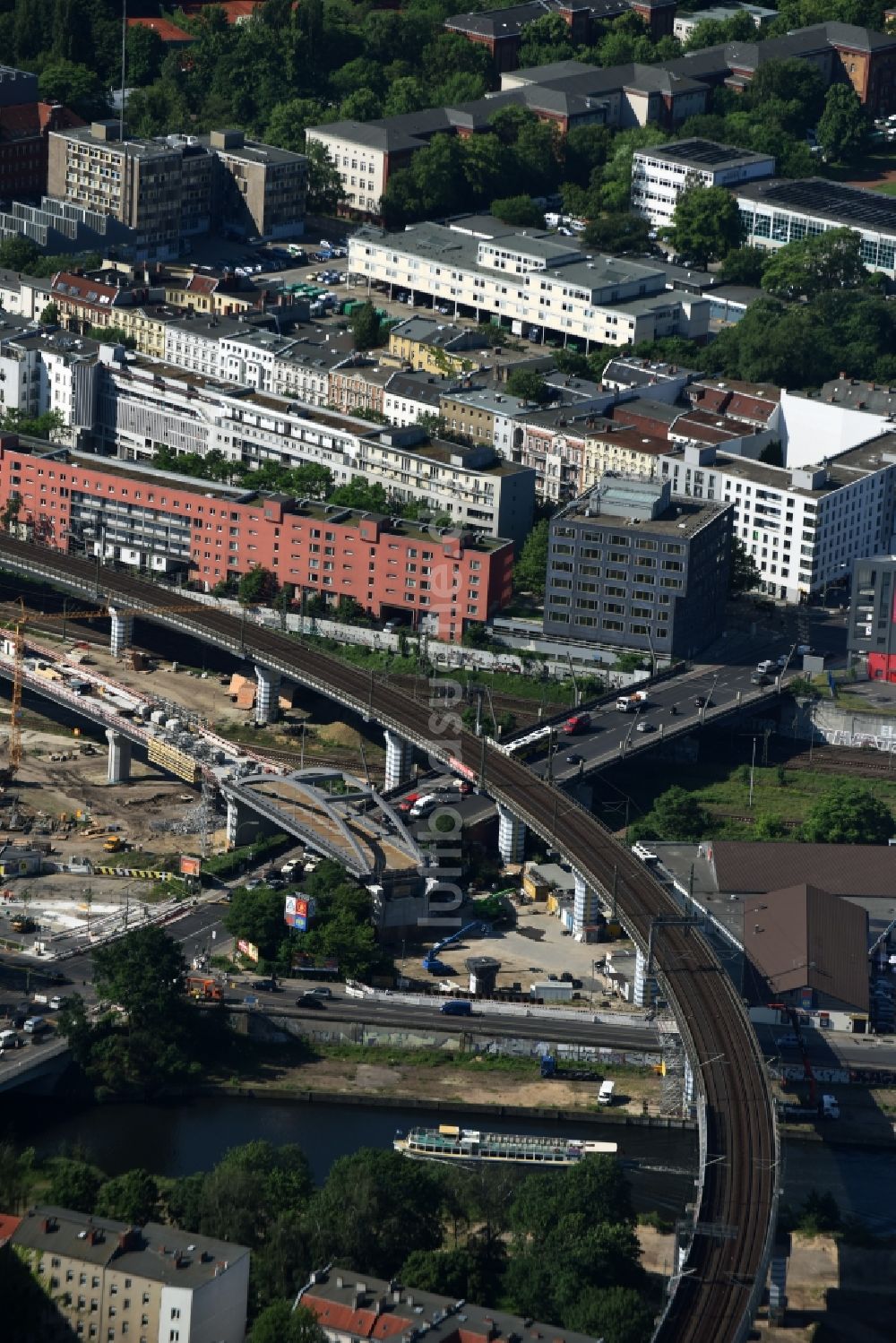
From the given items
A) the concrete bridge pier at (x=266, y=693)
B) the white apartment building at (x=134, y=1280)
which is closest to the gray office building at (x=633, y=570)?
the concrete bridge pier at (x=266, y=693)

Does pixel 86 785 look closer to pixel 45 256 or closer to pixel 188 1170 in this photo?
pixel 188 1170

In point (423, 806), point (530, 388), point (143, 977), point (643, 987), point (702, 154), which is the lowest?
point (643, 987)

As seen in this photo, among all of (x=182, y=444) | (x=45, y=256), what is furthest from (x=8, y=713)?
(x=45, y=256)

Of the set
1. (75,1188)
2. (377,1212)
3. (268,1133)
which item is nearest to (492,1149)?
(268,1133)

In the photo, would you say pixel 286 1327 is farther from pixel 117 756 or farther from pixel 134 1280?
pixel 117 756

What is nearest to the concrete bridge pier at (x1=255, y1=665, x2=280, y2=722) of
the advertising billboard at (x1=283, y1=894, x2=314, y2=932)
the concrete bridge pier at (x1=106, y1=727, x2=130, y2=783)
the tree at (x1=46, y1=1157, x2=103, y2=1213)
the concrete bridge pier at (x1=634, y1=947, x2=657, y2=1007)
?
the concrete bridge pier at (x1=106, y1=727, x2=130, y2=783)

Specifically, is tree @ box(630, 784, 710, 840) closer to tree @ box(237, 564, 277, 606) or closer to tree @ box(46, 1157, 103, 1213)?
tree @ box(237, 564, 277, 606)
